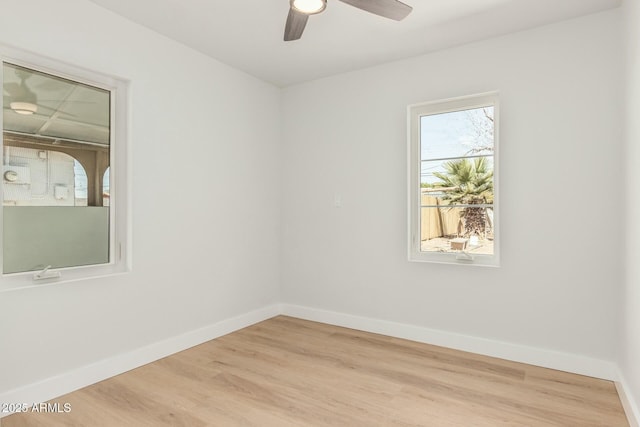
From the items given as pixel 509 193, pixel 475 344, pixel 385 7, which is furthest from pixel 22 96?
pixel 475 344

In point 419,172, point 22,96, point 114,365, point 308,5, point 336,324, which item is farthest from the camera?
point 336,324

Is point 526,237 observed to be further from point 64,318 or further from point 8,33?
point 8,33

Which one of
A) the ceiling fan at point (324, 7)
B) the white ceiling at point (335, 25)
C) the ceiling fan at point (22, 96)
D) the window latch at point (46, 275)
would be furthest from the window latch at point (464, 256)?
the ceiling fan at point (22, 96)

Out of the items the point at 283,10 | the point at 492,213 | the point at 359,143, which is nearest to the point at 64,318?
the point at 283,10

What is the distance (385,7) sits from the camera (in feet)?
7.20

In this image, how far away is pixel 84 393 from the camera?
2391 millimetres

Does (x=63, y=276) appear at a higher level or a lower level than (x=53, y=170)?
lower

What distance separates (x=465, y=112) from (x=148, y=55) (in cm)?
256

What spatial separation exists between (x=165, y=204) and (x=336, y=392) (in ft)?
6.23

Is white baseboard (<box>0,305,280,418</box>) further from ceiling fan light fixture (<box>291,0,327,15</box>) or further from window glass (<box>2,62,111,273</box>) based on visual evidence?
ceiling fan light fixture (<box>291,0,327,15</box>)

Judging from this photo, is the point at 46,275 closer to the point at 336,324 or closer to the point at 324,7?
the point at 324,7

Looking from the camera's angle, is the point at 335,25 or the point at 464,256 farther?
the point at 464,256

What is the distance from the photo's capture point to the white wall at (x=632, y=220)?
6.58 feet

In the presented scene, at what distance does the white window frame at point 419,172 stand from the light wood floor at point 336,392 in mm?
764
